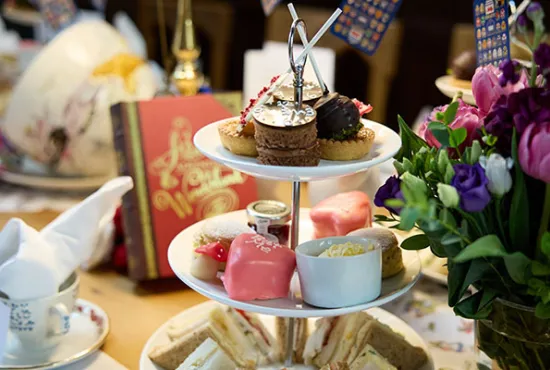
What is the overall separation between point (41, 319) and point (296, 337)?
14.3 inches

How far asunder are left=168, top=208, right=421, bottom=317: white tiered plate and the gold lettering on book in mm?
206

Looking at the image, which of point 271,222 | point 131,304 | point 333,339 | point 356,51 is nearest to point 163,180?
point 131,304

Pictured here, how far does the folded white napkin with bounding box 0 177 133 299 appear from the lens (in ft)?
3.09

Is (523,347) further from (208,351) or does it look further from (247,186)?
(247,186)

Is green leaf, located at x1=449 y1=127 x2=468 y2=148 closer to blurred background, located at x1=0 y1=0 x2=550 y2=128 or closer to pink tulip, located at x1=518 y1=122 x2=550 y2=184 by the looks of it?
pink tulip, located at x1=518 y1=122 x2=550 y2=184

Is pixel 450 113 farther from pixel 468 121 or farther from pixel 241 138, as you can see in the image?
pixel 241 138

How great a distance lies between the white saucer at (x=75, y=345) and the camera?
966mm

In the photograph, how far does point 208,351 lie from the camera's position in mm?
914

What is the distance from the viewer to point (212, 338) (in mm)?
936

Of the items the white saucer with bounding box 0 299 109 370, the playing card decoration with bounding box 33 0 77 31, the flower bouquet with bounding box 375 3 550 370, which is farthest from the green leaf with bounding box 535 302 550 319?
the playing card decoration with bounding box 33 0 77 31

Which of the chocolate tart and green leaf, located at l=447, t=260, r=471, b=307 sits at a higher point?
the chocolate tart

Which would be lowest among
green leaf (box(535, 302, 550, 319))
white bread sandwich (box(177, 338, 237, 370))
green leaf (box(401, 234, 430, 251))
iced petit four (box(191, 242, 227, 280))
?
white bread sandwich (box(177, 338, 237, 370))

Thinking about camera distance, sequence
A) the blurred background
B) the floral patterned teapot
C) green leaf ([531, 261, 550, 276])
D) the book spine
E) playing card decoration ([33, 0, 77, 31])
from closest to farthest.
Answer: green leaf ([531, 261, 550, 276]) < the book spine < the floral patterned teapot < playing card decoration ([33, 0, 77, 31]) < the blurred background

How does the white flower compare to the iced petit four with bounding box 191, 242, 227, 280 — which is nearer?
the white flower
